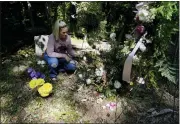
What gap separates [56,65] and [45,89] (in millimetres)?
A: 452

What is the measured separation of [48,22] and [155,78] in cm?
239

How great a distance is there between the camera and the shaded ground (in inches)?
144

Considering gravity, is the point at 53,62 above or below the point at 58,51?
below

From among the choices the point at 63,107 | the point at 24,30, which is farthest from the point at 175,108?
the point at 24,30

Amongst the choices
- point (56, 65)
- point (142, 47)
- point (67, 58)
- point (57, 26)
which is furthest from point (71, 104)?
point (142, 47)

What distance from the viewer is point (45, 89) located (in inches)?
151

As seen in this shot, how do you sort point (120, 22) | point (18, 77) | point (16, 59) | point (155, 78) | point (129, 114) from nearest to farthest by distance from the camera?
point (129, 114) < point (155, 78) < point (18, 77) < point (16, 59) < point (120, 22)

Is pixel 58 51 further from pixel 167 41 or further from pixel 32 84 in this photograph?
pixel 167 41

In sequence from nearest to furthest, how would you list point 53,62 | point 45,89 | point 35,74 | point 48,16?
point 45,89
point 53,62
point 35,74
point 48,16

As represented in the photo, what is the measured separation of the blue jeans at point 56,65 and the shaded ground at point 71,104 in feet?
0.36

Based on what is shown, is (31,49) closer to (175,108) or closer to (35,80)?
(35,80)

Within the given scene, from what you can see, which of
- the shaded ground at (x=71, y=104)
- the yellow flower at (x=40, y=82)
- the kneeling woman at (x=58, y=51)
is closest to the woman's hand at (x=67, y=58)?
the kneeling woman at (x=58, y=51)

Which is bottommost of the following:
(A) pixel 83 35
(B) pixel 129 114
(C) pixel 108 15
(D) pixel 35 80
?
(B) pixel 129 114

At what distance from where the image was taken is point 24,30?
17.9 ft
